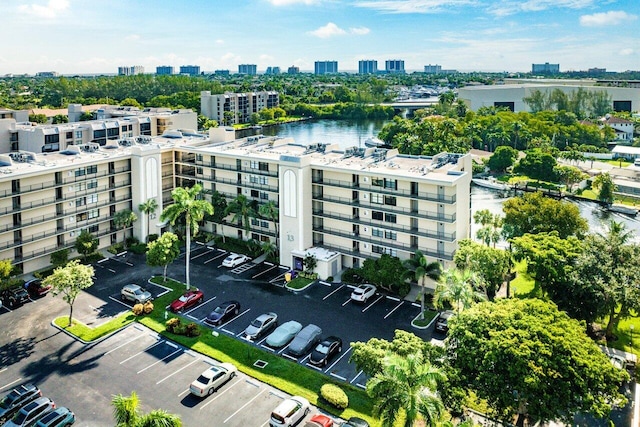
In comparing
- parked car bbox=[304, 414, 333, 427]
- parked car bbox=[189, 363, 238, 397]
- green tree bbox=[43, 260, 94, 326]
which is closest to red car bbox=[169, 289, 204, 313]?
green tree bbox=[43, 260, 94, 326]

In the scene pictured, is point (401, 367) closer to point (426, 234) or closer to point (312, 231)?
A: point (426, 234)

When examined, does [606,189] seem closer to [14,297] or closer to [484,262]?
[484,262]

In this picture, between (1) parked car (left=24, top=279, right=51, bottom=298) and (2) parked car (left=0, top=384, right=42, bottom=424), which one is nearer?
(2) parked car (left=0, top=384, right=42, bottom=424)

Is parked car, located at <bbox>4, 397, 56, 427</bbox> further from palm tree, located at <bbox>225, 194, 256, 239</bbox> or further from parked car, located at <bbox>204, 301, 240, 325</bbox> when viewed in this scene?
palm tree, located at <bbox>225, 194, 256, 239</bbox>

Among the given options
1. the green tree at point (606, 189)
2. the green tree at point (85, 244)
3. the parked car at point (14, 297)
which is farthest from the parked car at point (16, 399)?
the green tree at point (606, 189)

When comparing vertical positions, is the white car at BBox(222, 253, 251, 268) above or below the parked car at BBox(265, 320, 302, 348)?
above

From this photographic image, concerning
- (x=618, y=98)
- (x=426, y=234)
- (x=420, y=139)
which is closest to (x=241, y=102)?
(x=420, y=139)
